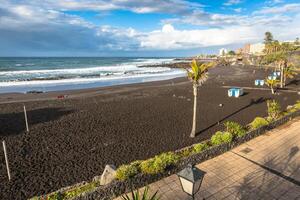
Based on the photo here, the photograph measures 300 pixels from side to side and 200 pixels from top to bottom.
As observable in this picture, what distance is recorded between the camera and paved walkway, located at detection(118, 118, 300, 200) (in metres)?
7.73

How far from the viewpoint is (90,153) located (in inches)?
475

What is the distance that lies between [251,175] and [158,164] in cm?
393

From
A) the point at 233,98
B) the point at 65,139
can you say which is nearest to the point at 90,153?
the point at 65,139

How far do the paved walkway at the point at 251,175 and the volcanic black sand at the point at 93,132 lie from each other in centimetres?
338

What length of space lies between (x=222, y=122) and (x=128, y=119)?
25.3 feet

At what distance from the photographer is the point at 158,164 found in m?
8.40

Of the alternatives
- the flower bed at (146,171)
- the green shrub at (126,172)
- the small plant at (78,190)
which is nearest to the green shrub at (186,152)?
the flower bed at (146,171)

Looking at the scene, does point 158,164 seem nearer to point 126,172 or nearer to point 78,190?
point 126,172

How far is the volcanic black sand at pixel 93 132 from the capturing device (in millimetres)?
10141

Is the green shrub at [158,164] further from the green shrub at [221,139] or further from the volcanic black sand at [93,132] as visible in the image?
the volcanic black sand at [93,132]

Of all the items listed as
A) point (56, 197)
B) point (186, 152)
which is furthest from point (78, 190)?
point (186, 152)

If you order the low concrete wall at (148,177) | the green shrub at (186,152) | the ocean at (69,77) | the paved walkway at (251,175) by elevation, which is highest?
the ocean at (69,77)

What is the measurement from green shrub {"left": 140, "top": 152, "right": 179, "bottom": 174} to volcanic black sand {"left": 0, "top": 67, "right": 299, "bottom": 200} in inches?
118

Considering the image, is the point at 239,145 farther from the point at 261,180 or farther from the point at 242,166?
the point at 261,180
